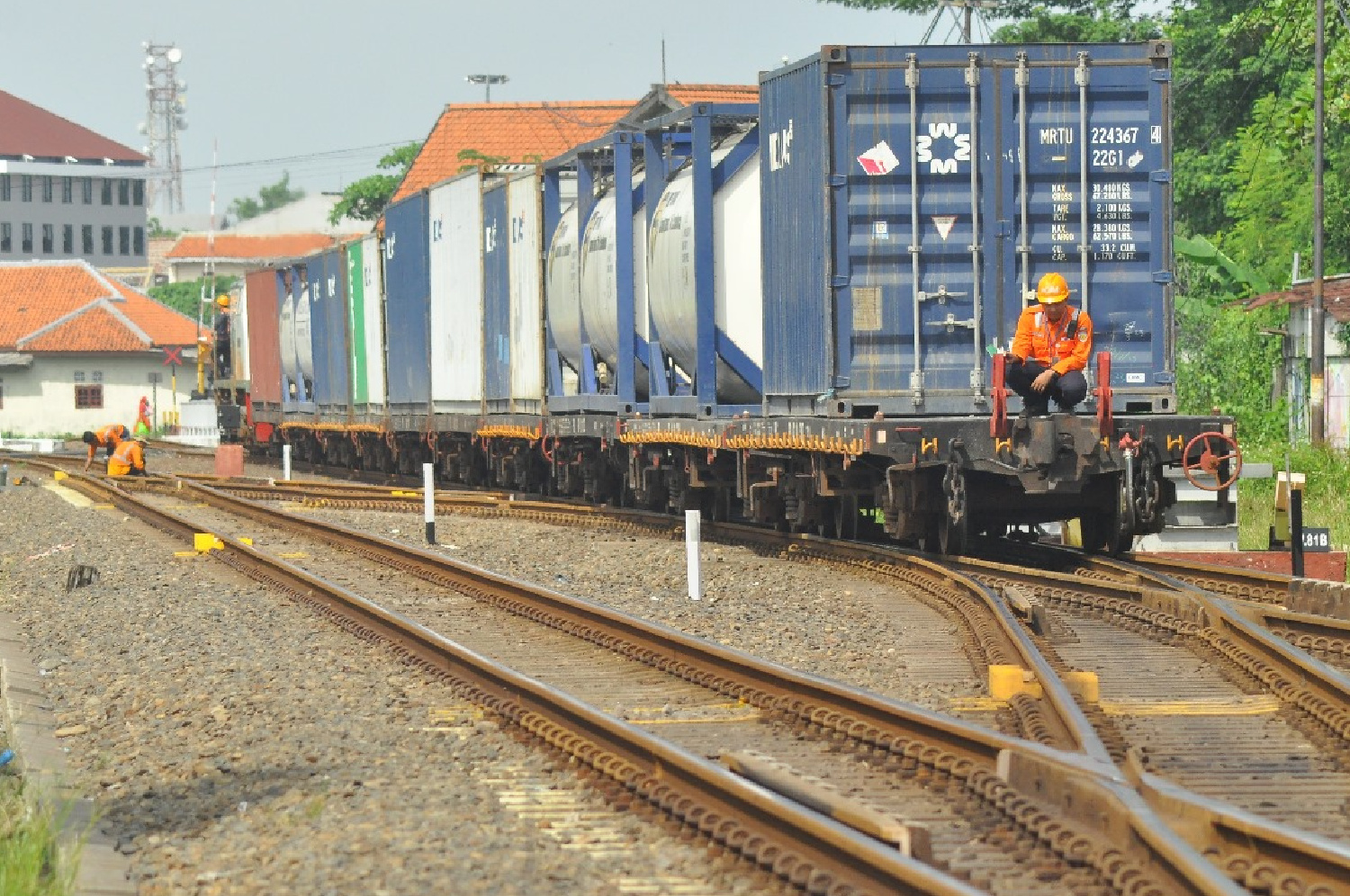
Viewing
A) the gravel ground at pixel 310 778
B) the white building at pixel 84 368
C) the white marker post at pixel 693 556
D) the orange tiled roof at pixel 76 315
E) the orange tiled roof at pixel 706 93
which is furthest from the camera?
the orange tiled roof at pixel 76 315

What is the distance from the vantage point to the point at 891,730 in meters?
7.73

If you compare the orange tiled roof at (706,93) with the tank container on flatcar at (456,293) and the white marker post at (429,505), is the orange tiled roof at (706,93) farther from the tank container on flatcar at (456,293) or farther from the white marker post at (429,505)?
the white marker post at (429,505)

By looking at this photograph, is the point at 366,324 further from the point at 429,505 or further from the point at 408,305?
the point at 429,505

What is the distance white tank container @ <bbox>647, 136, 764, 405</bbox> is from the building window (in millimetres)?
60421

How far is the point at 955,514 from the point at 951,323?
1490mm

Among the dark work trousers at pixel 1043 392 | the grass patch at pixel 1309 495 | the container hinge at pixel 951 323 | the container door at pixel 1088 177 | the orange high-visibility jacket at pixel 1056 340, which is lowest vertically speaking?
the grass patch at pixel 1309 495

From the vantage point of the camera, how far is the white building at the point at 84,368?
73125mm

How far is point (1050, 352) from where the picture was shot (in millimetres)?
13828

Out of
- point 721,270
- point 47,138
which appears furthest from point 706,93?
point 47,138

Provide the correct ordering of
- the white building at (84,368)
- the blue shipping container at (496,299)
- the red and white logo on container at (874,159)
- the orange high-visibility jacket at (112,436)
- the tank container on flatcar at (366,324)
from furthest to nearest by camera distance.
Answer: the white building at (84,368), the orange high-visibility jacket at (112,436), the tank container on flatcar at (366,324), the blue shipping container at (496,299), the red and white logo on container at (874,159)

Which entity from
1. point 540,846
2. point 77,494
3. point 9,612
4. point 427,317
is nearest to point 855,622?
point 540,846

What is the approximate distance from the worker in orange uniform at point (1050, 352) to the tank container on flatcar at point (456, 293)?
39.1ft

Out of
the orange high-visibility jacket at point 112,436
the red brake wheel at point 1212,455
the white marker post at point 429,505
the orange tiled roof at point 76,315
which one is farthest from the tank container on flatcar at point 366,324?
the orange tiled roof at point 76,315

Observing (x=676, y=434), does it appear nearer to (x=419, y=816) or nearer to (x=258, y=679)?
(x=258, y=679)
